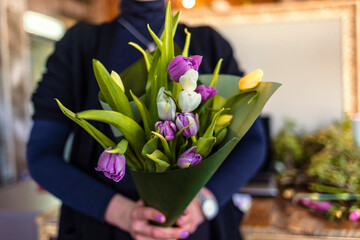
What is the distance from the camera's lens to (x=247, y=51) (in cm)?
160

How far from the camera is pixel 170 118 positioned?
0.42 m

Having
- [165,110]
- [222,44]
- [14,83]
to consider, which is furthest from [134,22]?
[14,83]

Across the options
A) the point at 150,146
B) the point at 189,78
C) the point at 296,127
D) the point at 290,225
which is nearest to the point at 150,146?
the point at 150,146

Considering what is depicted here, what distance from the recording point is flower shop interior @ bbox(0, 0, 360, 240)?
928 millimetres

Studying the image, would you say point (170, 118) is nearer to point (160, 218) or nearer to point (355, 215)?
point (160, 218)

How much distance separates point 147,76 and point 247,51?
3.81 feet

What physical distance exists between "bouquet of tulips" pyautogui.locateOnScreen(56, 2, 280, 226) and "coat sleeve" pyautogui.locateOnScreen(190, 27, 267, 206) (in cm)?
21

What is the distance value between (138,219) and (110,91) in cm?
28

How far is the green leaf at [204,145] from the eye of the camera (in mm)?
434

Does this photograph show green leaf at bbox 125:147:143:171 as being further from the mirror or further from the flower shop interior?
the mirror

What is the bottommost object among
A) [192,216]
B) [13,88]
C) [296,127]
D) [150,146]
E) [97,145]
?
[13,88]

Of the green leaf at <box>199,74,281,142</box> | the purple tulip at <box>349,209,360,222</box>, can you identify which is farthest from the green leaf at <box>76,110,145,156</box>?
the purple tulip at <box>349,209,360,222</box>

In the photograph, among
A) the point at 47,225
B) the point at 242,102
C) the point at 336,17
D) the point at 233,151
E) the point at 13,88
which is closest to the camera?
the point at 242,102

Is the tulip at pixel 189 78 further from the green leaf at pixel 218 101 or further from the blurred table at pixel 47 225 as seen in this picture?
the blurred table at pixel 47 225
